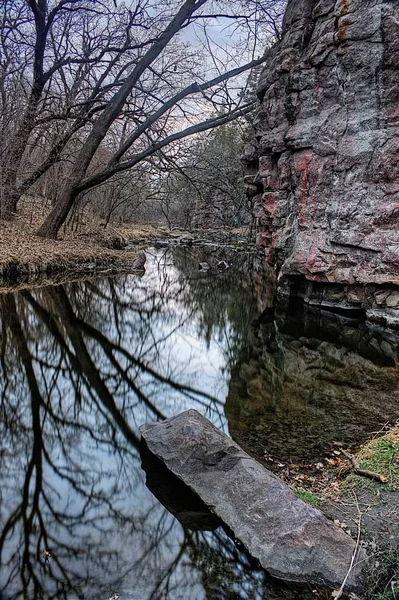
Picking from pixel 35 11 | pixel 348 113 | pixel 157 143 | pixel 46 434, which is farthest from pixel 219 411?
pixel 35 11

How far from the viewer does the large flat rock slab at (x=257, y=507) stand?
125 inches

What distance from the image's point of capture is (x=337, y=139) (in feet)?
44.8

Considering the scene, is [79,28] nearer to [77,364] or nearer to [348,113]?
[348,113]

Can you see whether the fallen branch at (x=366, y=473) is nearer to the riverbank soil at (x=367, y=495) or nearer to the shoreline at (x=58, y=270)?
the riverbank soil at (x=367, y=495)

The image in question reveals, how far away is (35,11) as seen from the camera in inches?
644

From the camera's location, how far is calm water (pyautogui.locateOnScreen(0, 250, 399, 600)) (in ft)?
11.3

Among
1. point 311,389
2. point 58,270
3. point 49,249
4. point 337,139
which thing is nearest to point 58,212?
point 49,249

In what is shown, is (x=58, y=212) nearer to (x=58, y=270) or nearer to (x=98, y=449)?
(x=58, y=270)

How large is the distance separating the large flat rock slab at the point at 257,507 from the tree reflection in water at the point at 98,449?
0.19m

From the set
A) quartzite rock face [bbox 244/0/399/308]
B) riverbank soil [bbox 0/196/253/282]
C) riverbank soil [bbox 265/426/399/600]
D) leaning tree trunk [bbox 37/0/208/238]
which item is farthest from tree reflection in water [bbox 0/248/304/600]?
leaning tree trunk [bbox 37/0/208/238]

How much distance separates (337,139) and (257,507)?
12345 millimetres

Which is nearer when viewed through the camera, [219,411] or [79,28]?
[219,411]

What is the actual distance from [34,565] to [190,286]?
1489 cm

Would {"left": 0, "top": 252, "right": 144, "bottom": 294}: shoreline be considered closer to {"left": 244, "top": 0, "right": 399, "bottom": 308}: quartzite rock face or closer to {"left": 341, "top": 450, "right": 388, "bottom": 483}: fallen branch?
{"left": 244, "top": 0, "right": 399, "bottom": 308}: quartzite rock face
